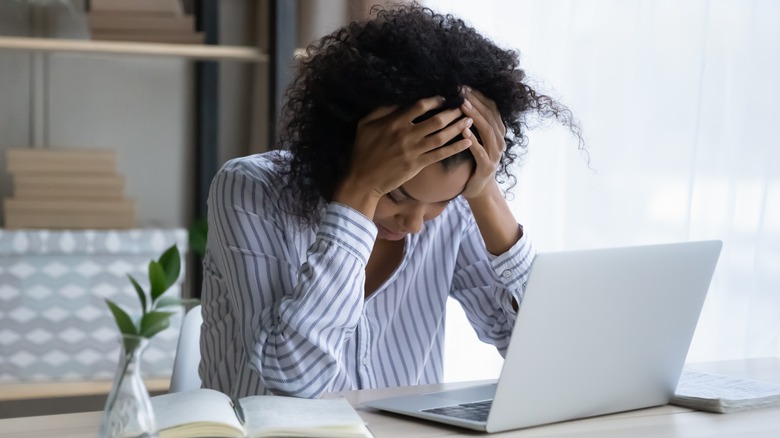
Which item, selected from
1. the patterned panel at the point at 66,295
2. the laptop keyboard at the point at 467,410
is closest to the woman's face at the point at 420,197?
the laptop keyboard at the point at 467,410

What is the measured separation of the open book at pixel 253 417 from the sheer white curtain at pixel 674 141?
92 cm

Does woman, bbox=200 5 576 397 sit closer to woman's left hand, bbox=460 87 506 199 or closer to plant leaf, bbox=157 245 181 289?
woman's left hand, bbox=460 87 506 199

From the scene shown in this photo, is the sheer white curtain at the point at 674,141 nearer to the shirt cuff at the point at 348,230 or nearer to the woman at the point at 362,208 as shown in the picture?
the woman at the point at 362,208

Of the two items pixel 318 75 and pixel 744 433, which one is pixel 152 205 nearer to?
pixel 318 75

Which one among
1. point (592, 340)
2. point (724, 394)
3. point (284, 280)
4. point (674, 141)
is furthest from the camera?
point (674, 141)

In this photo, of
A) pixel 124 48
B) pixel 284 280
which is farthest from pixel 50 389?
pixel 284 280

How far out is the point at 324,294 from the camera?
1.20 metres

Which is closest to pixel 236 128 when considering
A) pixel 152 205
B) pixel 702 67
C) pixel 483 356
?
pixel 152 205

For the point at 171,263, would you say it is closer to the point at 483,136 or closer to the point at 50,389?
the point at 483,136

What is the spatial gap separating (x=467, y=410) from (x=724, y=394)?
343mm

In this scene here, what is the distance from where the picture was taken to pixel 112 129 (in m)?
2.56

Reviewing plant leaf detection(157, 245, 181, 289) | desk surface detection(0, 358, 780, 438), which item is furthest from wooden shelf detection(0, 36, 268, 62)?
plant leaf detection(157, 245, 181, 289)

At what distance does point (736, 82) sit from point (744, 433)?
0.79 metres

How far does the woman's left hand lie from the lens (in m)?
1.25
